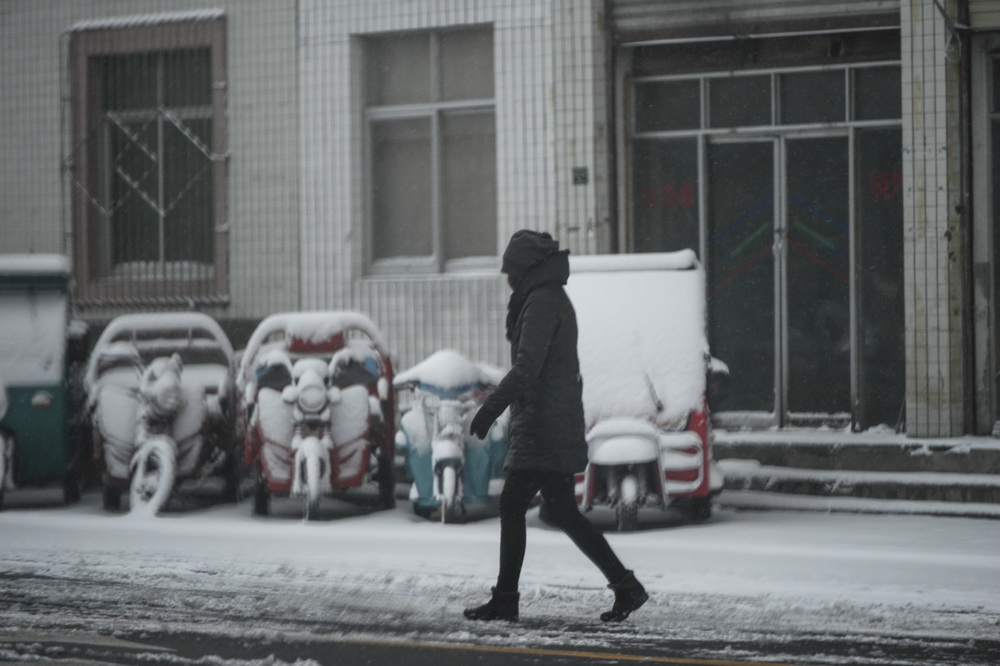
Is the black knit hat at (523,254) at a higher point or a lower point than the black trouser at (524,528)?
higher

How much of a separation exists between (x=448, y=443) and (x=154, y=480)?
237cm

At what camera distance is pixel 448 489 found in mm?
11281

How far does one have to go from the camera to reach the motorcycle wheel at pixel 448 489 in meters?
11.3

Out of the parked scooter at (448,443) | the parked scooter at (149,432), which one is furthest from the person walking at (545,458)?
the parked scooter at (149,432)

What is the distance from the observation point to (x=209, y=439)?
12.3 meters

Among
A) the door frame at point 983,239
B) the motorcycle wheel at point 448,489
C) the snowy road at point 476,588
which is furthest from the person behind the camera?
the door frame at point 983,239

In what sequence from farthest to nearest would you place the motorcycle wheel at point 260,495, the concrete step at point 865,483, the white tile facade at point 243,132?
the white tile facade at point 243,132
the motorcycle wheel at point 260,495
the concrete step at point 865,483

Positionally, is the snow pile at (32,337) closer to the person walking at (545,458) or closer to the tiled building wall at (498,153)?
the tiled building wall at (498,153)

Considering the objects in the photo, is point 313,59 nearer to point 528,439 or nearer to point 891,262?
point 891,262

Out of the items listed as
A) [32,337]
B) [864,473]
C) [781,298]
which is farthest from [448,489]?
[781,298]

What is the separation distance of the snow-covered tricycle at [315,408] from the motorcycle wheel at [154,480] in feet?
1.96

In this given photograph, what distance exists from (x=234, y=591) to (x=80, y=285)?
818cm

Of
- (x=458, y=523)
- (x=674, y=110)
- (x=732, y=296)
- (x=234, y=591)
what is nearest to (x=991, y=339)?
(x=732, y=296)

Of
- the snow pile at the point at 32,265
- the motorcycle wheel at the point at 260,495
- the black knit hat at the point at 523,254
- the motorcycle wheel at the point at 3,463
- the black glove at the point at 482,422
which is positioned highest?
the snow pile at the point at 32,265
